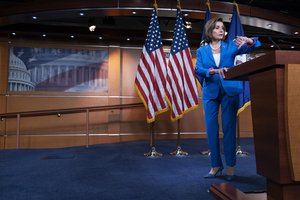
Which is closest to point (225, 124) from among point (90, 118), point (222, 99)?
point (222, 99)

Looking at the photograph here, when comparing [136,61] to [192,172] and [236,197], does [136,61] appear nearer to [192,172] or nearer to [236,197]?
[192,172]

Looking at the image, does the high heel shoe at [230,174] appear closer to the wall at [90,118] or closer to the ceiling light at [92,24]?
the wall at [90,118]

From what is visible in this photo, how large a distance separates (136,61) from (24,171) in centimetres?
457

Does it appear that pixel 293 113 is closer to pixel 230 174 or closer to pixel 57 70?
pixel 230 174

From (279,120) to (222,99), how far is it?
1244mm

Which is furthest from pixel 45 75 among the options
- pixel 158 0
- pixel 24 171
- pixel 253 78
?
pixel 253 78

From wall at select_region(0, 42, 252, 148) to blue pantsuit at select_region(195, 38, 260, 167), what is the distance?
172 inches

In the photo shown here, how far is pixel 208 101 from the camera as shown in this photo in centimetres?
238

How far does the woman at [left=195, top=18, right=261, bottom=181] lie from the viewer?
2.29m

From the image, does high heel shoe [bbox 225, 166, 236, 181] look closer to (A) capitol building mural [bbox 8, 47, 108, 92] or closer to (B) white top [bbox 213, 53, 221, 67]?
(B) white top [bbox 213, 53, 221, 67]

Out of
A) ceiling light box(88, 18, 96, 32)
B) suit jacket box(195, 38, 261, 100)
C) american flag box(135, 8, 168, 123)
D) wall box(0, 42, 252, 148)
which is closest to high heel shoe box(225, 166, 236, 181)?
suit jacket box(195, 38, 261, 100)

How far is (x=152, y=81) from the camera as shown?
3.86m

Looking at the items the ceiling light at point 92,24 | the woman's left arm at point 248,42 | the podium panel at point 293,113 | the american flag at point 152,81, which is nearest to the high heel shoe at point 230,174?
the woman's left arm at point 248,42

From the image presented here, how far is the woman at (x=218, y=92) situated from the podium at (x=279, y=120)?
1011 mm
